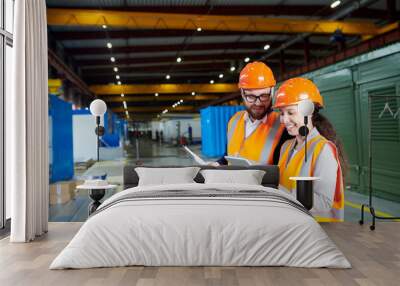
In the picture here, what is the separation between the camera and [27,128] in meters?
4.77

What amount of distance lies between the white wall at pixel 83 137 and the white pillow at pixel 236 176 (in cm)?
1000

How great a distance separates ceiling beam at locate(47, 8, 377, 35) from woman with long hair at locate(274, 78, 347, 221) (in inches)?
170

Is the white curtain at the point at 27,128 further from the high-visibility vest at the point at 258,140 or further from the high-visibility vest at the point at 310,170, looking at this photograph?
the high-visibility vest at the point at 310,170

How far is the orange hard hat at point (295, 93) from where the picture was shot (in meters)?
5.78

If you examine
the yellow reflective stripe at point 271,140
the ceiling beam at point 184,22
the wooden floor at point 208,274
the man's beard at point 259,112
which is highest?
the ceiling beam at point 184,22

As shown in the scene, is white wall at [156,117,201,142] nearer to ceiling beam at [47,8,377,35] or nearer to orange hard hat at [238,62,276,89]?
ceiling beam at [47,8,377,35]

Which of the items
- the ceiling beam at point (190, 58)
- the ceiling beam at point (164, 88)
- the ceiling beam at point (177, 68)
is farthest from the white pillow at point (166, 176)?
the ceiling beam at point (164, 88)

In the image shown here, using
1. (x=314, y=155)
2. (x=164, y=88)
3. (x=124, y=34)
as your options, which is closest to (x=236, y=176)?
(x=314, y=155)

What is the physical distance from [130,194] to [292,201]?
1.62 m

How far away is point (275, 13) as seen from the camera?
9930mm

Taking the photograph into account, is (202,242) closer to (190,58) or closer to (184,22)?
(184,22)

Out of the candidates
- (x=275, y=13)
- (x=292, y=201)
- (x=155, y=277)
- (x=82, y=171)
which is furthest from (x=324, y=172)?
(x=82, y=171)

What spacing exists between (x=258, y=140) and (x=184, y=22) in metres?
4.64

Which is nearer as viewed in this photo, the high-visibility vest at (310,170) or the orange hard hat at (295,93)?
the high-visibility vest at (310,170)
